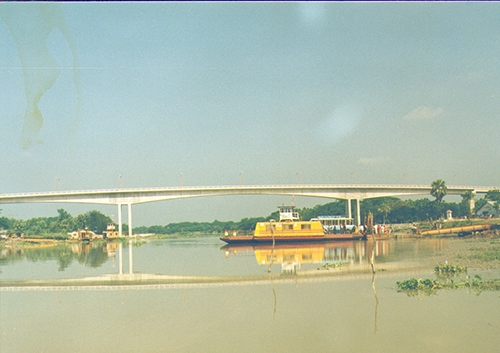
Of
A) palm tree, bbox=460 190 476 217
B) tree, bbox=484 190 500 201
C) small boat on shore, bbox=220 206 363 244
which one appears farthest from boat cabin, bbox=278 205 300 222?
Answer: tree, bbox=484 190 500 201

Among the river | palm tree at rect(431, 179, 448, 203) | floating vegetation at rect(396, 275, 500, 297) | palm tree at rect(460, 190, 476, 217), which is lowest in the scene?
the river

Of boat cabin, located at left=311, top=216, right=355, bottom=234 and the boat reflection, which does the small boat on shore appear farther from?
boat cabin, located at left=311, top=216, right=355, bottom=234

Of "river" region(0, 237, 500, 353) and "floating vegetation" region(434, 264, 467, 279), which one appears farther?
"floating vegetation" region(434, 264, 467, 279)

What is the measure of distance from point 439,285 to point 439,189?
1790 inches

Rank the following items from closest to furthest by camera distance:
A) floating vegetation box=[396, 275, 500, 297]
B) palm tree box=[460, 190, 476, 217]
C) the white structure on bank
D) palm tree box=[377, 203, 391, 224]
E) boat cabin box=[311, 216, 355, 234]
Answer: floating vegetation box=[396, 275, 500, 297], boat cabin box=[311, 216, 355, 234], the white structure on bank, palm tree box=[460, 190, 476, 217], palm tree box=[377, 203, 391, 224]

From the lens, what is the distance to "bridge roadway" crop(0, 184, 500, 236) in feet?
184

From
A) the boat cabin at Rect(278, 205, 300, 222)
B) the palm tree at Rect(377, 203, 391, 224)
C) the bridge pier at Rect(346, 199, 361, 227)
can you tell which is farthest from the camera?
the palm tree at Rect(377, 203, 391, 224)

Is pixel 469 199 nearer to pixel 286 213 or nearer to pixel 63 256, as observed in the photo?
pixel 286 213

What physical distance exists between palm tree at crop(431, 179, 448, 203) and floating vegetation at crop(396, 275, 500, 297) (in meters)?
44.3

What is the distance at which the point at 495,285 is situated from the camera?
12.3 m

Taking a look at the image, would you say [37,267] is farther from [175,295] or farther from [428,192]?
[428,192]

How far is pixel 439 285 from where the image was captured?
12.6 m

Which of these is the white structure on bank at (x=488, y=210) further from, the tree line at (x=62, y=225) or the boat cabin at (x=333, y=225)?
the tree line at (x=62, y=225)

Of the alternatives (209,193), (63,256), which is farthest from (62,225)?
(63,256)
